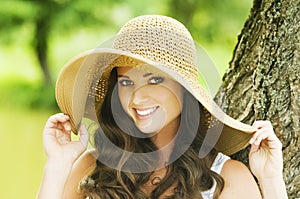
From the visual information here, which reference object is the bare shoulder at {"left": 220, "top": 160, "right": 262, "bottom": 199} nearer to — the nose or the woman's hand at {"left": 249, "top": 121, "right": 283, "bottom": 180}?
the woman's hand at {"left": 249, "top": 121, "right": 283, "bottom": 180}

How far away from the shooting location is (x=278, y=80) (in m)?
2.02

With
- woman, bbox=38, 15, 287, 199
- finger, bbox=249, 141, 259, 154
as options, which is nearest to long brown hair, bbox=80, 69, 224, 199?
woman, bbox=38, 15, 287, 199

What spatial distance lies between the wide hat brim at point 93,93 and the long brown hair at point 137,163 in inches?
1.3

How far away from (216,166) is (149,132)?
0.21 metres

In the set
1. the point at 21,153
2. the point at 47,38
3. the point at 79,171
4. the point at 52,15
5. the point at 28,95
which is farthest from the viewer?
→ the point at 47,38

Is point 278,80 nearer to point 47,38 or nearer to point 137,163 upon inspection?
point 137,163

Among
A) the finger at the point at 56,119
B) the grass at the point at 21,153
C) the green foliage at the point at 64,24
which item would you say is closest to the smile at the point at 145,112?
the finger at the point at 56,119

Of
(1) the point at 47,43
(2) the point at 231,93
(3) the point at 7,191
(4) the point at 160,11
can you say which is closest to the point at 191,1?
(4) the point at 160,11

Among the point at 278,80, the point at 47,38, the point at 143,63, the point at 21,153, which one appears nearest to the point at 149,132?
the point at 143,63

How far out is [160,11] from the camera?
1080 cm

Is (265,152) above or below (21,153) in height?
below

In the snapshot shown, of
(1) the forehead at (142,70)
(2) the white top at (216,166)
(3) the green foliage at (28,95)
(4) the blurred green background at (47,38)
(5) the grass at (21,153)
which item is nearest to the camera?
(1) the forehead at (142,70)

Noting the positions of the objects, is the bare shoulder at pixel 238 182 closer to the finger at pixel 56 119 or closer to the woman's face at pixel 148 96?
the woman's face at pixel 148 96

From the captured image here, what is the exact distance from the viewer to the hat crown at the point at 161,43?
1764 mm
